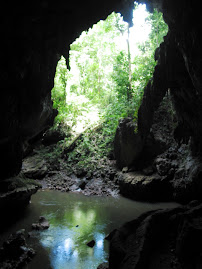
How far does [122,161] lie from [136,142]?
1660 mm

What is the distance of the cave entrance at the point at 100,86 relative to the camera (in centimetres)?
1529

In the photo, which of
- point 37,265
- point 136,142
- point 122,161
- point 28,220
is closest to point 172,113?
point 136,142

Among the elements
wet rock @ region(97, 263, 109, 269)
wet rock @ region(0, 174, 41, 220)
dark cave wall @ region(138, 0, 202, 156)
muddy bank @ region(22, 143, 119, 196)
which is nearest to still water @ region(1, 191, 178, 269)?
wet rock @ region(97, 263, 109, 269)

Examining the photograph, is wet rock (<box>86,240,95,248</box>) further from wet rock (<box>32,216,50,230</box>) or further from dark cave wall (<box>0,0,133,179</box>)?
dark cave wall (<box>0,0,133,179</box>)

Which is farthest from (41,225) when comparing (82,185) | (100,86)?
(100,86)

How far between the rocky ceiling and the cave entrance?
301 centimetres

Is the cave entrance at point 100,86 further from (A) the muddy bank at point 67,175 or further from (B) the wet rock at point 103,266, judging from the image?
(B) the wet rock at point 103,266

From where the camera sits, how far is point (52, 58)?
8.77 meters

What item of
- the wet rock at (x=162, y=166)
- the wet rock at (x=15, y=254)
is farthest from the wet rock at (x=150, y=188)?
the wet rock at (x=15, y=254)

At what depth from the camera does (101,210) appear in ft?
28.3

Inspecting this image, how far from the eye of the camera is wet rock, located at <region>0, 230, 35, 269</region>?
14.4 feet

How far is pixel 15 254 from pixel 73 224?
2560 millimetres

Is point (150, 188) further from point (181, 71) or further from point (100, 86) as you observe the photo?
point (100, 86)

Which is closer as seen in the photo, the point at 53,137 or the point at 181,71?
the point at 181,71
